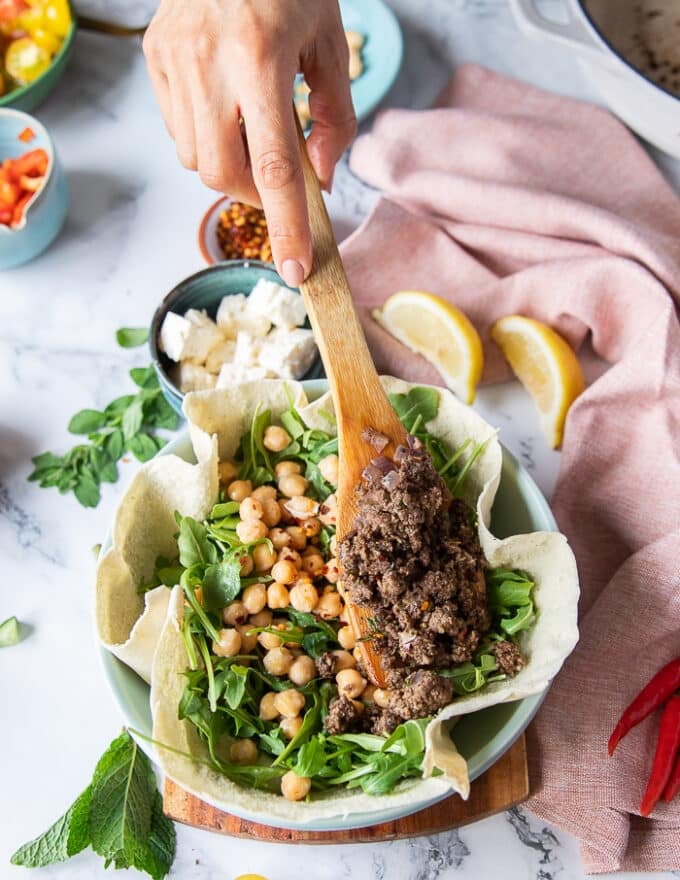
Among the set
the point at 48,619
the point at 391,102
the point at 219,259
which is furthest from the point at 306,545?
the point at 391,102

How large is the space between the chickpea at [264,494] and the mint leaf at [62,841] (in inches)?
26.5

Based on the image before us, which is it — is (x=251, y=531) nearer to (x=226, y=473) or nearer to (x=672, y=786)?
(x=226, y=473)

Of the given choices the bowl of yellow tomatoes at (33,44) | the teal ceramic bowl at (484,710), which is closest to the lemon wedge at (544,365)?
the teal ceramic bowl at (484,710)

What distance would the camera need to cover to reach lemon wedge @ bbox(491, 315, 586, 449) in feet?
7.34

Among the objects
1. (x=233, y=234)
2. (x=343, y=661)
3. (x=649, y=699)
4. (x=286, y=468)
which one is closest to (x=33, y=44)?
(x=233, y=234)

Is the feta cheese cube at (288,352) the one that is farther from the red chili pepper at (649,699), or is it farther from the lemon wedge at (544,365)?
the red chili pepper at (649,699)

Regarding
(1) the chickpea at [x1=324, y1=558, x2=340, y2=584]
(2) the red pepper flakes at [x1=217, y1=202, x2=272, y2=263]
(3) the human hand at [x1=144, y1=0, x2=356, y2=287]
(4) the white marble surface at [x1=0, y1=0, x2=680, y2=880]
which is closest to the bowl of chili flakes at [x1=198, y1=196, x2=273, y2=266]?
(2) the red pepper flakes at [x1=217, y1=202, x2=272, y2=263]

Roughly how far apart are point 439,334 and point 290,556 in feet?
2.37

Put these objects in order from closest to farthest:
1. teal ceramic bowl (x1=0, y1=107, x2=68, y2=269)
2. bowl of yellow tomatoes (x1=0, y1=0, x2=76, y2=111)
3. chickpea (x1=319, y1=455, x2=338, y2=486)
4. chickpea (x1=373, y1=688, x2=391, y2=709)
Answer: chickpea (x1=373, y1=688, x2=391, y2=709) → chickpea (x1=319, y1=455, x2=338, y2=486) → teal ceramic bowl (x1=0, y1=107, x2=68, y2=269) → bowl of yellow tomatoes (x1=0, y1=0, x2=76, y2=111)

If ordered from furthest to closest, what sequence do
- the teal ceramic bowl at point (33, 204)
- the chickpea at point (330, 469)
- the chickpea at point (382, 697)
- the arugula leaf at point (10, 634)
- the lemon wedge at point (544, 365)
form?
the teal ceramic bowl at point (33, 204)
the lemon wedge at point (544, 365)
the arugula leaf at point (10, 634)
the chickpea at point (330, 469)
the chickpea at point (382, 697)

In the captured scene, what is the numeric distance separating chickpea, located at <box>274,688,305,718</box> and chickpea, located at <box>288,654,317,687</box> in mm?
32

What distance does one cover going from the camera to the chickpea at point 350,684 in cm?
175

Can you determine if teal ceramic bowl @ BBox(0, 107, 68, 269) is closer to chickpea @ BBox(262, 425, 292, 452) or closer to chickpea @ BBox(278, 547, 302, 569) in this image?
chickpea @ BBox(262, 425, 292, 452)

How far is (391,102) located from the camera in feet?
9.21
